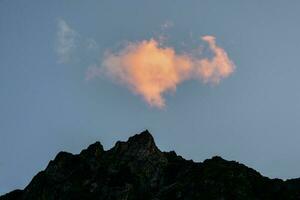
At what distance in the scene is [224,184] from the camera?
11269 centimetres

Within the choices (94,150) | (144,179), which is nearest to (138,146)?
(144,179)

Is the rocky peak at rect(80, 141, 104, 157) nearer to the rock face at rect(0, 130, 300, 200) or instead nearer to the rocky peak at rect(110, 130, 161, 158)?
the rock face at rect(0, 130, 300, 200)

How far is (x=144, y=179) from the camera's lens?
126 meters

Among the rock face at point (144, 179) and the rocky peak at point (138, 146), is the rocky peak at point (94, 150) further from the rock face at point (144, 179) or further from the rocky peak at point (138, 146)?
the rocky peak at point (138, 146)

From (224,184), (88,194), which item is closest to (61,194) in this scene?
(88,194)

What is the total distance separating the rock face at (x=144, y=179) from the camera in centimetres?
11344

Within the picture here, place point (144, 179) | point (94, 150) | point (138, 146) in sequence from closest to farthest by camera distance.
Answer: point (144, 179)
point (138, 146)
point (94, 150)

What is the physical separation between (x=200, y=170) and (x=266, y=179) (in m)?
14.1

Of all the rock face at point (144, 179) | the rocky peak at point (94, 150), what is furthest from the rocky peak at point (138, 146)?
the rocky peak at point (94, 150)

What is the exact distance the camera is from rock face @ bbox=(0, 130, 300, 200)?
113438mm

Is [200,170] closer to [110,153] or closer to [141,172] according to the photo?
[141,172]

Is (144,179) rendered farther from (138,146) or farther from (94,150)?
(94,150)

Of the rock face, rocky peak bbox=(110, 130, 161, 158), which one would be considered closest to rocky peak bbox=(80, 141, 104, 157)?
the rock face

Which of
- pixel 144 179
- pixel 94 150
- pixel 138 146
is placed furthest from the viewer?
pixel 94 150
